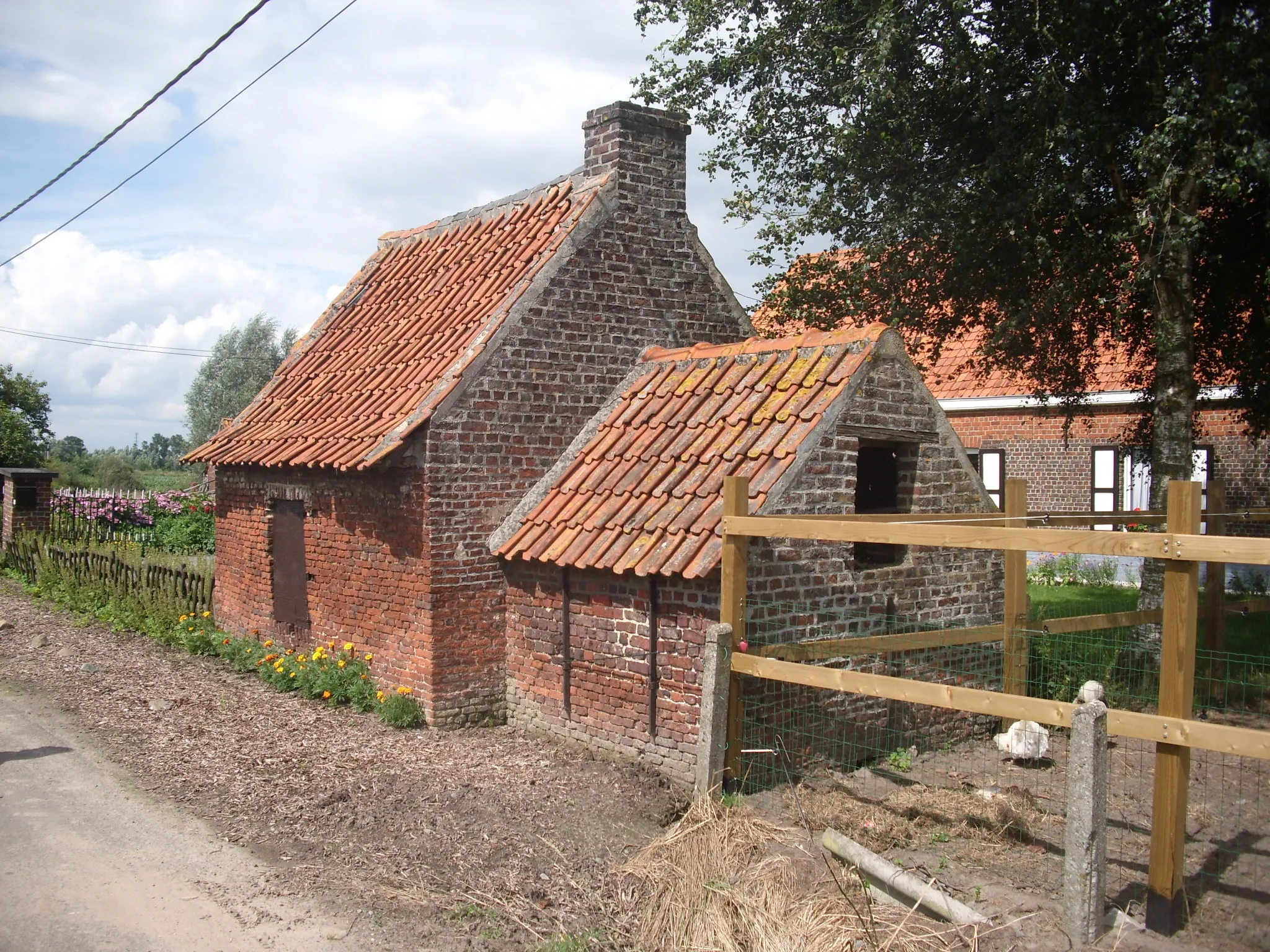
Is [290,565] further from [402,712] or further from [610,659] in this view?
[610,659]

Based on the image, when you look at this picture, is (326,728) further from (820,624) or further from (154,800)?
(820,624)

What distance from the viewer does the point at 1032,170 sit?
10.7m

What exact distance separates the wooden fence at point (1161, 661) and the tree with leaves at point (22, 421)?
1225 inches

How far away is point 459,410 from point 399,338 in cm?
249

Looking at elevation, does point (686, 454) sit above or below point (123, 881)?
A: above

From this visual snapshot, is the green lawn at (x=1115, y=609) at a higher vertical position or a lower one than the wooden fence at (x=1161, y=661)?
lower

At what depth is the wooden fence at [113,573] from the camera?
531 inches

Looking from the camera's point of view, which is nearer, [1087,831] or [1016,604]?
[1087,831]

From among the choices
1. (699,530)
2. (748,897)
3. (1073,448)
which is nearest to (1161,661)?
(748,897)

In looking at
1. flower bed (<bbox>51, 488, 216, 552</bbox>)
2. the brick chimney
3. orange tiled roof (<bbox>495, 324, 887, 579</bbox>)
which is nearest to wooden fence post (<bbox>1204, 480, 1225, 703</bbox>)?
orange tiled roof (<bbox>495, 324, 887, 579</bbox>)

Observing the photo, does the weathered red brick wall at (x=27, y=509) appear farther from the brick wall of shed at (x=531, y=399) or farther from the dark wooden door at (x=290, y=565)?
the brick wall of shed at (x=531, y=399)

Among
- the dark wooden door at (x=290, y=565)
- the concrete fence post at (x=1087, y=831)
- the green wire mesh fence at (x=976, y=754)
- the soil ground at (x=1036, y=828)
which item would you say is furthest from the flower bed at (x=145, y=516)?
the concrete fence post at (x=1087, y=831)

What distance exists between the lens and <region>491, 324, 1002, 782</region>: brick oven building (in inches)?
290

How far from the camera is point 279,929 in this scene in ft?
16.9
